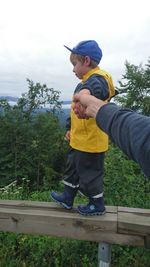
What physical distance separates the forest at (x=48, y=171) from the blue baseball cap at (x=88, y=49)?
29.7 inches

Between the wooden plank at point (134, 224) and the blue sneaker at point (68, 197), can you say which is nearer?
the wooden plank at point (134, 224)

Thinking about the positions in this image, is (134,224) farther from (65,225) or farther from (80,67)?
(80,67)

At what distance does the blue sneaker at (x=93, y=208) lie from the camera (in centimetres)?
320

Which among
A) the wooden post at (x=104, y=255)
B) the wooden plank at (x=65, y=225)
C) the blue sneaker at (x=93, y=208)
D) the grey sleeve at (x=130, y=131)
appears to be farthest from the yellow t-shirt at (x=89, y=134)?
the grey sleeve at (x=130, y=131)

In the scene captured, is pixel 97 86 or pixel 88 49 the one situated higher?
pixel 88 49

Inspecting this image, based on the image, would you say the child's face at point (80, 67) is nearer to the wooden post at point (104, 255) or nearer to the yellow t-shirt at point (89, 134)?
the yellow t-shirt at point (89, 134)

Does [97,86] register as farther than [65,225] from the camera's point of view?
No

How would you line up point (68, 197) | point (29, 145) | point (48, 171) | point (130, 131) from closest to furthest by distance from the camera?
1. point (130, 131)
2. point (68, 197)
3. point (48, 171)
4. point (29, 145)

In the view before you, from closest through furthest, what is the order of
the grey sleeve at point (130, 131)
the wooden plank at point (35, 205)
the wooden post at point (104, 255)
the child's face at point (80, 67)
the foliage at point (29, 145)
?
1. the grey sleeve at point (130, 131)
2. the wooden post at point (104, 255)
3. the child's face at point (80, 67)
4. the wooden plank at point (35, 205)
5. the foliage at point (29, 145)

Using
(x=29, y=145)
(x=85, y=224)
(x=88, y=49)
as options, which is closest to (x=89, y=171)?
(x=85, y=224)

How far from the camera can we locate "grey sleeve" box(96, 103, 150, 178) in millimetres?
1260

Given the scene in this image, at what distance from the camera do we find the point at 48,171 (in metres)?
17.2

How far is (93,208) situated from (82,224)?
174 mm

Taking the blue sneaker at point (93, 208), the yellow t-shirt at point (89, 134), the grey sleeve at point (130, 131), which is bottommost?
the blue sneaker at point (93, 208)
